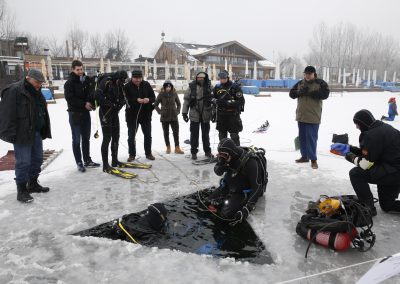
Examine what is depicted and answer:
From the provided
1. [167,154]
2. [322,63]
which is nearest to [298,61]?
[322,63]

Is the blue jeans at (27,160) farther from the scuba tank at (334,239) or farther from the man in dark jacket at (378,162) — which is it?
the man in dark jacket at (378,162)

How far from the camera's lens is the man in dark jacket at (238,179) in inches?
141

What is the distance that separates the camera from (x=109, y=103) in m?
5.14

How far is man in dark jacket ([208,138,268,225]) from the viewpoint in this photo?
357cm

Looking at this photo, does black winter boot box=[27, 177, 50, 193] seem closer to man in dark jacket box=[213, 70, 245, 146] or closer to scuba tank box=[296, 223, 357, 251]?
man in dark jacket box=[213, 70, 245, 146]

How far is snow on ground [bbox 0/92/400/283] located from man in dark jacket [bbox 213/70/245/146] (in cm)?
93

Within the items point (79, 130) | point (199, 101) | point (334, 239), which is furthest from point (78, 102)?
point (334, 239)

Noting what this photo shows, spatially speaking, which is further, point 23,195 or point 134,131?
point 134,131

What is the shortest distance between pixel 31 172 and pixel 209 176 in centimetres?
273

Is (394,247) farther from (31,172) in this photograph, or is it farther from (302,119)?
(31,172)

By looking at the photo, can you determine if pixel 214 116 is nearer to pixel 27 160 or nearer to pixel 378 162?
pixel 378 162

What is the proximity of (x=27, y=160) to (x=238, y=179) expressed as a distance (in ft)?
9.17

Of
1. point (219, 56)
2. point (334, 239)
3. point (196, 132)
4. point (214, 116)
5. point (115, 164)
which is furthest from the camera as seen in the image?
point (219, 56)

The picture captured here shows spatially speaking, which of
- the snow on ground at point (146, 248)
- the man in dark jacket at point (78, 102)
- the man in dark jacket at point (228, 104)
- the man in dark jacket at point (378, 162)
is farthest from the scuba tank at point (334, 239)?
the man in dark jacket at point (78, 102)
